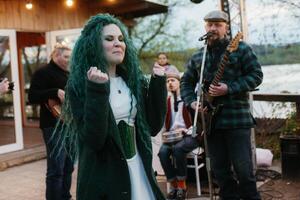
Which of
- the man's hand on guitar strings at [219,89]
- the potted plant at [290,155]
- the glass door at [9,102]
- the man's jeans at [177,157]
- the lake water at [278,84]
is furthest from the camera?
the glass door at [9,102]

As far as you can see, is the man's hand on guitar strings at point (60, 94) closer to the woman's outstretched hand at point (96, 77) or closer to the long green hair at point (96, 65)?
the long green hair at point (96, 65)

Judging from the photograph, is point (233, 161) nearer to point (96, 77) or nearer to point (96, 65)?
point (96, 65)

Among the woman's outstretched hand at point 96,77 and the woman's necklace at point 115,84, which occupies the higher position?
the woman's outstretched hand at point 96,77

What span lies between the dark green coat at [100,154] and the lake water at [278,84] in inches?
195

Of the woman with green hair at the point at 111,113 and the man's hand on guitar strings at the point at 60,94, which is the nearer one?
the woman with green hair at the point at 111,113

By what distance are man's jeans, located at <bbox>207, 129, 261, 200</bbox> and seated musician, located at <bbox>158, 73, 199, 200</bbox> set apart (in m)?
0.70

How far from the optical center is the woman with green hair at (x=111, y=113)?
66.7 inches

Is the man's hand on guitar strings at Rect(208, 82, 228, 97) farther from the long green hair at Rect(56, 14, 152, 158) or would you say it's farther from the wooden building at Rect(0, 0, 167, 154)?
the wooden building at Rect(0, 0, 167, 154)

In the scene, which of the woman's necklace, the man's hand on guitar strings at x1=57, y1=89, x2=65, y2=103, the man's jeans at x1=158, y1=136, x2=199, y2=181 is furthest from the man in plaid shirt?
the woman's necklace

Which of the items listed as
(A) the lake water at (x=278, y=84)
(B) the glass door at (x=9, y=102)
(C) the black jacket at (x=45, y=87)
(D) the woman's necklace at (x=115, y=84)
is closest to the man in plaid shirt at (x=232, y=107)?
(C) the black jacket at (x=45, y=87)

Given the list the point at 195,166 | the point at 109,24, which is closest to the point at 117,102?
the point at 109,24

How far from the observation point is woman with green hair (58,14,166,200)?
1695 millimetres

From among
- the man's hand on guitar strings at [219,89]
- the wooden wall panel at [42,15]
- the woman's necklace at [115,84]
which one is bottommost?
the man's hand on guitar strings at [219,89]

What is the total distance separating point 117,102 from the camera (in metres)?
1.89
